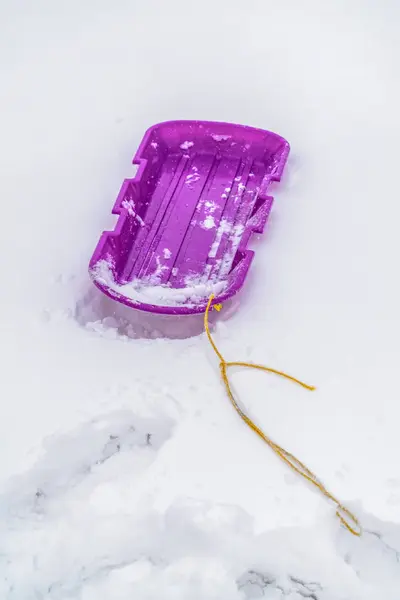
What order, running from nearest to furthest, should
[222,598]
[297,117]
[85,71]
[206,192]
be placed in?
1. [222,598]
2. [206,192]
3. [297,117]
4. [85,71]

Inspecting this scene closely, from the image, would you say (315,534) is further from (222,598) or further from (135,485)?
(135,485)

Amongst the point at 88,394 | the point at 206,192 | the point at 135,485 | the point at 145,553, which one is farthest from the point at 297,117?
the point at 145,553

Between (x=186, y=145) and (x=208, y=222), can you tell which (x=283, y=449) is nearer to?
(x=208, y=222)

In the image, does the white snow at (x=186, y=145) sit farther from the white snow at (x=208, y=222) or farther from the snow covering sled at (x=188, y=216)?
the white snow at (x=208, y=222)

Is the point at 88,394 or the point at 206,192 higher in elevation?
the point at 206,192

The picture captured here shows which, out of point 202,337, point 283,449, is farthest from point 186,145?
point 283,449

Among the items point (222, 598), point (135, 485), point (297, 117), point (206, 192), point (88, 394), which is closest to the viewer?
point (222, 598)
